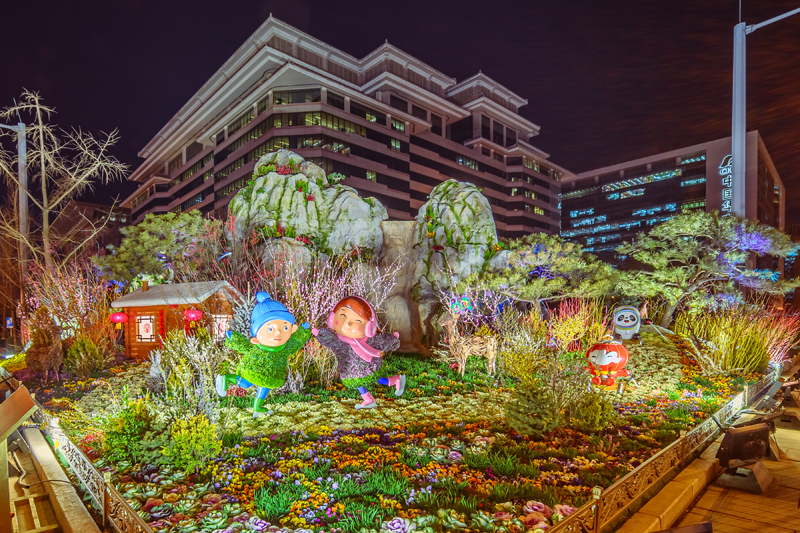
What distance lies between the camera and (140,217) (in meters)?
65.6

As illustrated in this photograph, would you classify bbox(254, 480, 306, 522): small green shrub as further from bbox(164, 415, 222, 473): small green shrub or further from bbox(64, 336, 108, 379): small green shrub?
bbox(64, 336, 108, 379): small green shrub

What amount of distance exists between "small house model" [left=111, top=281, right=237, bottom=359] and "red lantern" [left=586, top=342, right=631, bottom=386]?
894 centimetres

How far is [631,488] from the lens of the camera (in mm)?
3715

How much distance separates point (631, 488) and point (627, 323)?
1011 cm

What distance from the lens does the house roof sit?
38.9 ft

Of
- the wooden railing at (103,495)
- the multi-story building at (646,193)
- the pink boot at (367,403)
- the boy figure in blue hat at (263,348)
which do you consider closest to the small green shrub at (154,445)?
the wooden railing at (103,495)

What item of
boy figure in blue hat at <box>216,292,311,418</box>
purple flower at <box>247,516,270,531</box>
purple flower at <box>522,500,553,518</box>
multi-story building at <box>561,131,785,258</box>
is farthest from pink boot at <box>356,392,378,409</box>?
multi-story building at <box>561,131,785,258</box>

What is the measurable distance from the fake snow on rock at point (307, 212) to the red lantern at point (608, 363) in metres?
11.9

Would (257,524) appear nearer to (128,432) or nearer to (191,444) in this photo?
(191,444)

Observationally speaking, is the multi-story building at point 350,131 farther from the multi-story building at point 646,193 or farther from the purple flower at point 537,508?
the purple flower at point 537,508

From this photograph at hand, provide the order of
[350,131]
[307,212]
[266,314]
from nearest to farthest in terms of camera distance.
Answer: [266,314], [307,212], [350,131]

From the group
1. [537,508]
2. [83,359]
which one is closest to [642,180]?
[83,359]

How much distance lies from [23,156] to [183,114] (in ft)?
142

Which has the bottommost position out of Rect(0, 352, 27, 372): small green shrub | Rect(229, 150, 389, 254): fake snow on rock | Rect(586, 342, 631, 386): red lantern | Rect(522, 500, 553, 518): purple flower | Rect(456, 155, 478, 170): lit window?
Rect(0, 352, 27, 372): small green shrub
